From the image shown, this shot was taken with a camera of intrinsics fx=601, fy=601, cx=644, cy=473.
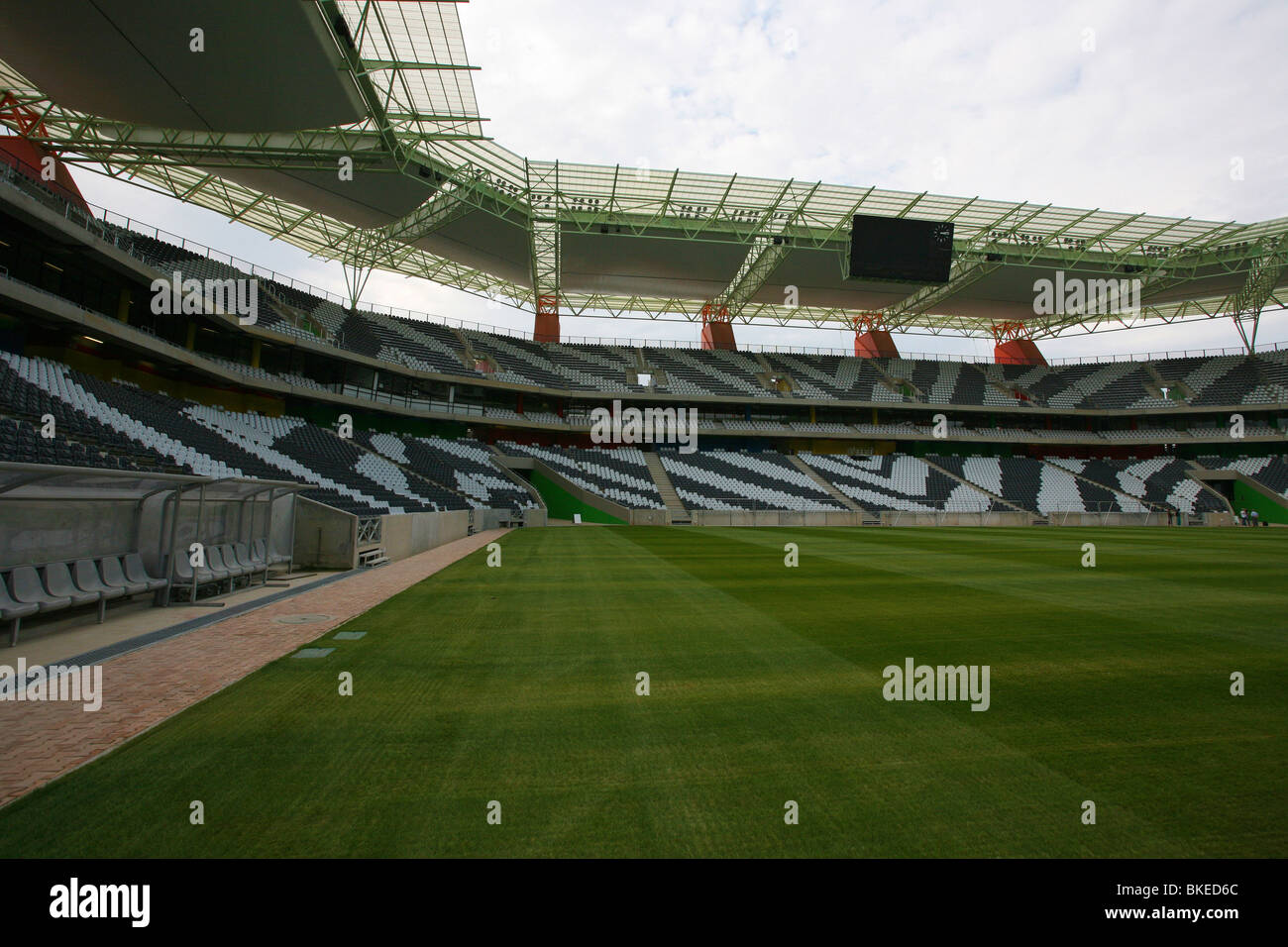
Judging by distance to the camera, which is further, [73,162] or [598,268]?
[598,268]

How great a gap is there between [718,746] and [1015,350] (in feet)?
206

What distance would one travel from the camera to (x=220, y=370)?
26.7m

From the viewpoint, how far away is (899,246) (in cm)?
3369

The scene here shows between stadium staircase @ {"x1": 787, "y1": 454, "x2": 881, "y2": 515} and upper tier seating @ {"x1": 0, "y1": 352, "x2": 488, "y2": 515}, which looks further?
stadium staircase @ {"x1": 787, "y1": 454, "x2": 881, "y2": 515}

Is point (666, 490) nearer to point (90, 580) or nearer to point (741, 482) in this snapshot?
point (741, 482)

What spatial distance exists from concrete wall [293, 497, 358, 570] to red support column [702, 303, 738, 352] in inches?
1550

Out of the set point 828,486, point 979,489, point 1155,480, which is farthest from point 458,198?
point 1155,480

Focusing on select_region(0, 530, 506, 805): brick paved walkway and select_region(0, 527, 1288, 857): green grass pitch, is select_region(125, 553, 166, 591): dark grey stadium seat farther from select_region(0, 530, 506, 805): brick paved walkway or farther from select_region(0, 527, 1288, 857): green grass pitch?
select_region(0, 527, 1288, 857): green grass pitch

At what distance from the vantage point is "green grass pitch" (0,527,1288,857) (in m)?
3.13

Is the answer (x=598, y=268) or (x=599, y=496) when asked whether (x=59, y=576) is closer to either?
(x=599, y=496)

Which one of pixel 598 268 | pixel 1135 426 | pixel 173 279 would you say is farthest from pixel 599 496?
pixel 1135 426

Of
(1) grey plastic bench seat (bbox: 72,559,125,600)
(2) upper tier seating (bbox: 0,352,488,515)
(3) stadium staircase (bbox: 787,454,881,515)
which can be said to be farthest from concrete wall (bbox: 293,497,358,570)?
(3) stadium staircase (bbox: 787,454,881,515)

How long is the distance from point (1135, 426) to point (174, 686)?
6389 centimetres

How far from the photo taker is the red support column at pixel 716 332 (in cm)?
5009
